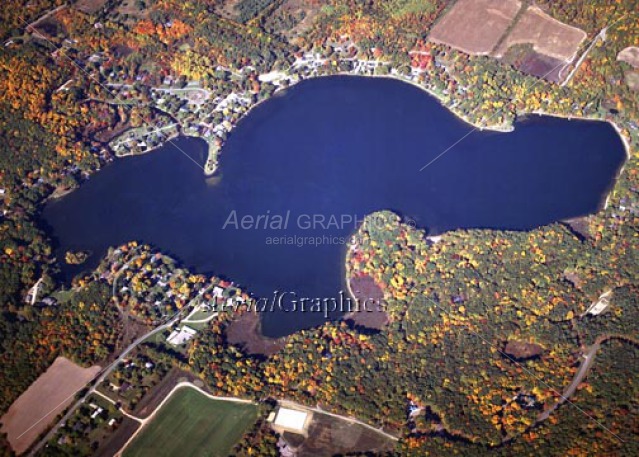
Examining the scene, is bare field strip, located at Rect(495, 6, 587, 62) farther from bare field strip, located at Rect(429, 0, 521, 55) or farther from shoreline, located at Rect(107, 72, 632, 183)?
shoreline, located at Rect(107, 72, 632, 183)

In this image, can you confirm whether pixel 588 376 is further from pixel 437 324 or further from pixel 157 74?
pixel 157 74

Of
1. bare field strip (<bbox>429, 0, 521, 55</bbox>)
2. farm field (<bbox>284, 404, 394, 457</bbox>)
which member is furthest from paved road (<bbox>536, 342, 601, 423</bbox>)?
bare field strip (<bbox>429, 0, 521, 55</bbox>)

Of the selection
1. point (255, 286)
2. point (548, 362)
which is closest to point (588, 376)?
point (548, 362)

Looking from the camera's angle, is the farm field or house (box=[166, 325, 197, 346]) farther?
house (box=[166, 325, 197, 346])

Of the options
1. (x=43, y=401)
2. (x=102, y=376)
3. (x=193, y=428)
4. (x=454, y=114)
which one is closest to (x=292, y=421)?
(x=193, y=428)

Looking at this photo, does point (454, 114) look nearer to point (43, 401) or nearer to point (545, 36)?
point (545, 36)

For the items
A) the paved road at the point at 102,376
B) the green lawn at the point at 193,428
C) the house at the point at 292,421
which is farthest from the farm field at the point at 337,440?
the paved road at the point at 102,376
